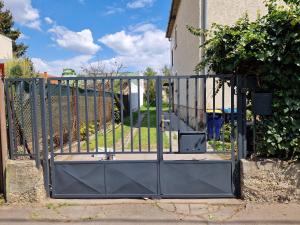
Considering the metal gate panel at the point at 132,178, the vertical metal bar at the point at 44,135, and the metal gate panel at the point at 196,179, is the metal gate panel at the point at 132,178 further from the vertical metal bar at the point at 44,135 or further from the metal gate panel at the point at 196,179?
the vertical metal bar at the point at 44,135

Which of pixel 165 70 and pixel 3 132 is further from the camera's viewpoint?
pixel 165 70

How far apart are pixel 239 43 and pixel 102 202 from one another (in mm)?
2962

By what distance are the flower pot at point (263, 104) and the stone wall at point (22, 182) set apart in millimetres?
3286

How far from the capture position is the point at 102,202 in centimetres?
447

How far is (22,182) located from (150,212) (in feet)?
6.30

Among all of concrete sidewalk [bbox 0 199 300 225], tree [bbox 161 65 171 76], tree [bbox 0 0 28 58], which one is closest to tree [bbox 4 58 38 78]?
concrete sidewalk [bbox 0 199 300 225]

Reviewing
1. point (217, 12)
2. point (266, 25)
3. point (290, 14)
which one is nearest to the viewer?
point (290, 14)

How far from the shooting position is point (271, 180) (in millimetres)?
4309

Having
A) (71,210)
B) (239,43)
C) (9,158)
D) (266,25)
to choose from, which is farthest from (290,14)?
(9,158)

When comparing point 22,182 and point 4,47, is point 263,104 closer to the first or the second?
point 22,182

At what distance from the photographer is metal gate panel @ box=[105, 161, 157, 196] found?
454 centimetres

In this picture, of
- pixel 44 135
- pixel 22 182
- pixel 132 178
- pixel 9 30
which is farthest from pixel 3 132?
pixel 9 30

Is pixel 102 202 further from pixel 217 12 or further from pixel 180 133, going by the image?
pixel 217 12

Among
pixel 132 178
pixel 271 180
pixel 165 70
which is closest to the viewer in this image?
pixel 271 180
